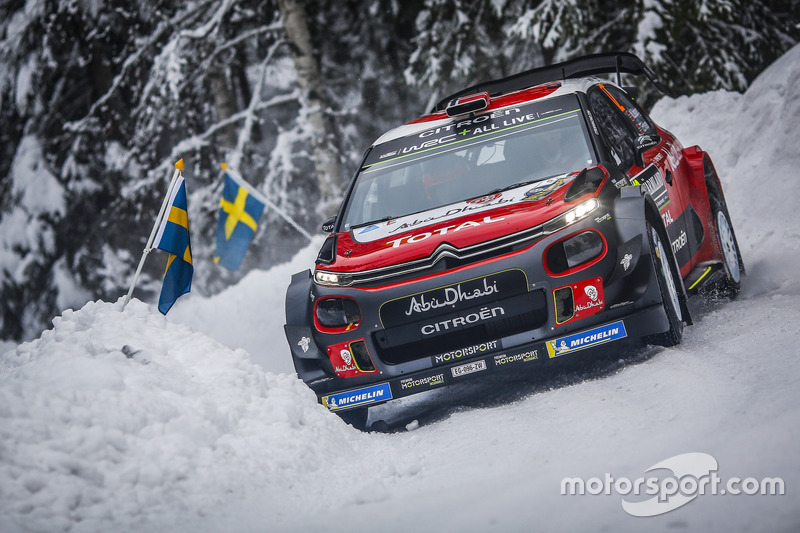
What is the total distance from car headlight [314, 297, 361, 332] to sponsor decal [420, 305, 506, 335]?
46 centimetres

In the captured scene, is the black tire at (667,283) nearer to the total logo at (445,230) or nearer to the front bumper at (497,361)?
the front bumper at (497,361)

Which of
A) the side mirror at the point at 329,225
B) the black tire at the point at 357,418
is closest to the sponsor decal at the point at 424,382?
the black tire at the point at 357,418

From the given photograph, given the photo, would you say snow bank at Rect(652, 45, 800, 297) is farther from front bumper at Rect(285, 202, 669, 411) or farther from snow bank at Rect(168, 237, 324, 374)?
snow bank at Rect(168, 237, 324, 374)

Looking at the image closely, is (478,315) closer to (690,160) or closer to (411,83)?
(690,160)

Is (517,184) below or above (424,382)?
above

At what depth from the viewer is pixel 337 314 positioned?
5934 millimetres

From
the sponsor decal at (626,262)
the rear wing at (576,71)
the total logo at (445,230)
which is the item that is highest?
the rear wing at (576,71)

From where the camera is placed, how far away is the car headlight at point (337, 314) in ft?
19.1

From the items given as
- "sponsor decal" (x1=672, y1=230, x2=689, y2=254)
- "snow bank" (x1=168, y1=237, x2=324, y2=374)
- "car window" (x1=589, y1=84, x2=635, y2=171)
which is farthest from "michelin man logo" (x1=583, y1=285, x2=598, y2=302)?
"snow bank" (x1=168, y1=237, x2=324, y2=374)

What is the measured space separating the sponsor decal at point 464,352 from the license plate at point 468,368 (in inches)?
2.1

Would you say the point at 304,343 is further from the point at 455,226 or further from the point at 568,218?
the point at 568,218

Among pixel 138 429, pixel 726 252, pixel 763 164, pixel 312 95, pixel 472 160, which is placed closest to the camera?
pixel 138 429

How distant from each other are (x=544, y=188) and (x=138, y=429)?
9.55ft

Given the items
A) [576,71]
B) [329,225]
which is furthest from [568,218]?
[576,71]
